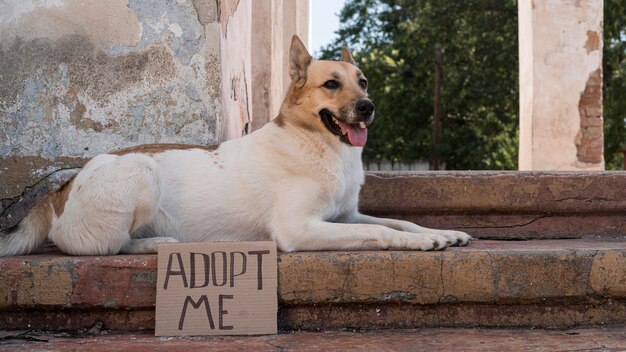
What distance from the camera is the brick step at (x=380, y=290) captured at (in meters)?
2.71

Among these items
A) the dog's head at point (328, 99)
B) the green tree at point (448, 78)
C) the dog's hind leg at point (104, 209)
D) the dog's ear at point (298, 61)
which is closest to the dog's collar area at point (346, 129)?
the dog's head at point (328, 99)

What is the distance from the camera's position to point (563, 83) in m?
8.73

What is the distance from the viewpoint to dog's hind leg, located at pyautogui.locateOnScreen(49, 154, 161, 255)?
2.96 meters

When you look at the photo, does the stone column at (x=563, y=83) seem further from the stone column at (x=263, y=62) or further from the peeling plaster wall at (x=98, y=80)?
the peeling plaster wall at (x=98, y=80)

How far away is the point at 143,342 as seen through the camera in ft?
8.31

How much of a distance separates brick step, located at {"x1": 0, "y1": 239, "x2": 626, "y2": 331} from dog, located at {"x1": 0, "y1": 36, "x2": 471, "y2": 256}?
0.24 meters

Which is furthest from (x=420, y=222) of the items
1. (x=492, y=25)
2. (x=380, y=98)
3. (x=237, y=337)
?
(x=380, y=98)

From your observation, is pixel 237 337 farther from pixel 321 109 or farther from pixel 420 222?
pixel 420 222

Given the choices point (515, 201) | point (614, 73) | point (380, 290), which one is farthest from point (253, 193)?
Result: point (614, 73)

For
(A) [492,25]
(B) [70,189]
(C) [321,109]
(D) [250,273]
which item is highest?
(A) [492,25]

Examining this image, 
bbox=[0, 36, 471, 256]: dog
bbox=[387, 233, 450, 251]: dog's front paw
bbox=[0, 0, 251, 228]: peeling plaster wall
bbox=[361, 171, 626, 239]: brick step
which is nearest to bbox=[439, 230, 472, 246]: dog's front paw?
bbox=[0, 36, 471, 256]: dog

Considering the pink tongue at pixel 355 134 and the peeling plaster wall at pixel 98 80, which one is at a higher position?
the peeling plaster wall at pixel 98 80

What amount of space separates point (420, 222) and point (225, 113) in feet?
4.44

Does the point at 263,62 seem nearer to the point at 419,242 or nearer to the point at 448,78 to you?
the point at 419,242
